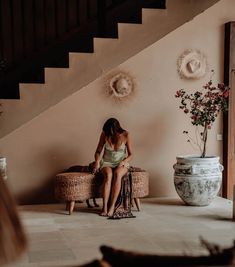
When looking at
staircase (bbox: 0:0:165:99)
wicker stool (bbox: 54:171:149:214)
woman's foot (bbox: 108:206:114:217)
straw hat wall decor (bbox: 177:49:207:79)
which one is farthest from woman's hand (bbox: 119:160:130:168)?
straw hat wall decor (bbox: 177:49:207:79)

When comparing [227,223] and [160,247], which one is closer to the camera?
[160,247]

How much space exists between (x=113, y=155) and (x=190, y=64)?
188 centimetres

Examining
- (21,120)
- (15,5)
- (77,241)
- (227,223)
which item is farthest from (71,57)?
(227,223)

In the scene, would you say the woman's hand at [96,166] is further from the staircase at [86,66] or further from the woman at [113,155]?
the staircase at [86,66]

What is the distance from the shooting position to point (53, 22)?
20.2 feet

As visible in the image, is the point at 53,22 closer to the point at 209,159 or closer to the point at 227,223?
the point at 209,159

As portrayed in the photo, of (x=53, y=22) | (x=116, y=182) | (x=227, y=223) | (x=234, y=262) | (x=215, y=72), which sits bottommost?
(x=227, y=223)

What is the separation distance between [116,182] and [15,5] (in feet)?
8.97

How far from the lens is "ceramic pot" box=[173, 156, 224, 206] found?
5.73 m

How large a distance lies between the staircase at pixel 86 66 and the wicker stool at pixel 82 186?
2.85ft

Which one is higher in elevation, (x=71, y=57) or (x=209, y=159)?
(x=71, y=57)

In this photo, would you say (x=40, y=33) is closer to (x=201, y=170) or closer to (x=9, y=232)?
(x=201, y=170)

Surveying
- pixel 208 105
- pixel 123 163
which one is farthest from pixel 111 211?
pixel 208 105

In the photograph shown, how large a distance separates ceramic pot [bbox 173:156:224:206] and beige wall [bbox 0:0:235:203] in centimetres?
71
